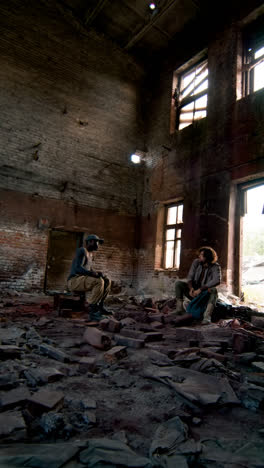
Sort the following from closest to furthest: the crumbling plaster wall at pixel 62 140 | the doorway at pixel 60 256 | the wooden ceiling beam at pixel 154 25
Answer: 1. the crumbling plaster wall at pixel 62 140
2. the wooden ceiling beam at pixel 154 25
3. the doorway at pixel 60 256

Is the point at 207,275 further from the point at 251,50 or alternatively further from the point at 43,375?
the point at 251,50

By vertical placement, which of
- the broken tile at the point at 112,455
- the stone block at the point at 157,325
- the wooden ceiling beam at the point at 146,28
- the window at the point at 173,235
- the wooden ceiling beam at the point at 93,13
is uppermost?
the wooden ceiling beam at the point at 93,13

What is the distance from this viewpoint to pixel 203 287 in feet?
16.2

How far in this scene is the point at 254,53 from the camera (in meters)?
7.24

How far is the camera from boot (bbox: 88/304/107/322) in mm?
4684

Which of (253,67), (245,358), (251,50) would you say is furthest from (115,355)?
(251,50)

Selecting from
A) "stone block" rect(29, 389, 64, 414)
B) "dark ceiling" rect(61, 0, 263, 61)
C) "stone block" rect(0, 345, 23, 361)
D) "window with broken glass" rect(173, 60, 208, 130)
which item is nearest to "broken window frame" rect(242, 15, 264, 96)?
"dark ceiling" rect(61, 0, 263, 61)

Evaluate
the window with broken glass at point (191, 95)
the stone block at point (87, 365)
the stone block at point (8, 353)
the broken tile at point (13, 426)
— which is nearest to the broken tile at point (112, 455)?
the broken tile at point (13, 426)

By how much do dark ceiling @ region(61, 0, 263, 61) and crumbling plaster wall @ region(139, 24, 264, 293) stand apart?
762 millimetres

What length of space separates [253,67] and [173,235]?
484cm

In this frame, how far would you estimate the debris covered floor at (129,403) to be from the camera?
4.18ft

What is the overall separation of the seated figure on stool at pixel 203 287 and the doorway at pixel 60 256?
4.49m

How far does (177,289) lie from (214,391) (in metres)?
3.47

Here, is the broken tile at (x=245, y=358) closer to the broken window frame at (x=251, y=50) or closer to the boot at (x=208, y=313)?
the boot at (x=208, y=313)
